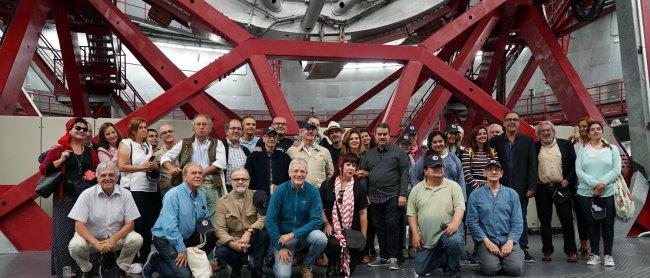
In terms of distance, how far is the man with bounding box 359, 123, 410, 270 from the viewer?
6.66 meters

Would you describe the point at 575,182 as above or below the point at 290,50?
below

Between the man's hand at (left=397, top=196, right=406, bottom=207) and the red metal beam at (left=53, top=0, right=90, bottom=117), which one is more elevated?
the red metal beam at (left=53, top=0, right=90, bottom=117)

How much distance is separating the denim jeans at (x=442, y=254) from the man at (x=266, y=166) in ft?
6.26

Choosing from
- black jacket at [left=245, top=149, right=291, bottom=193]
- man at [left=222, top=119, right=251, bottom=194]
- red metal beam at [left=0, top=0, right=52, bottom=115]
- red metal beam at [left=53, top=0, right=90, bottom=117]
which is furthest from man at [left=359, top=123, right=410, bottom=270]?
red metal beam at [left=53, top=0, right=90, bottom=117]

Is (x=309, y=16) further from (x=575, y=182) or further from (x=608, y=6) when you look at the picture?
(x=608, y=6)

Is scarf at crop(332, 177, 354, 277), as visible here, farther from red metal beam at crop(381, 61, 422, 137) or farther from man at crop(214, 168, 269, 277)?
red metal beam at crop(381, 61, 422, 137)

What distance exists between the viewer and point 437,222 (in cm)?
597

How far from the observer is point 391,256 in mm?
6605

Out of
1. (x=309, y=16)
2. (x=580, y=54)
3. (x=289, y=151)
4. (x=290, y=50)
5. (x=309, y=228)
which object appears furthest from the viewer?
(x=580, y=54)

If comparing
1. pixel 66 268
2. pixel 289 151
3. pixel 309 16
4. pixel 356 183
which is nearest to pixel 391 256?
pixel 356 183

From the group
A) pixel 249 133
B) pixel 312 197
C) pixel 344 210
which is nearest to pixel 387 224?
pixel 344 210

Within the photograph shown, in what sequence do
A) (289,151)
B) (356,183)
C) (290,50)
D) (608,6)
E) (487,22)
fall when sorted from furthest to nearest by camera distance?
(608,6) → (487,22) → (290,50) → (289,151) → (356,183)

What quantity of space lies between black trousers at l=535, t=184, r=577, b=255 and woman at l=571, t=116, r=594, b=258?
7.3 inches

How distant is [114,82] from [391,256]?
10.6 metres
